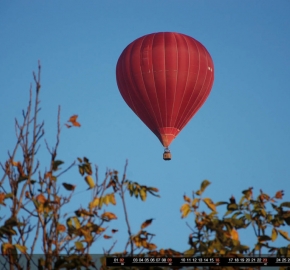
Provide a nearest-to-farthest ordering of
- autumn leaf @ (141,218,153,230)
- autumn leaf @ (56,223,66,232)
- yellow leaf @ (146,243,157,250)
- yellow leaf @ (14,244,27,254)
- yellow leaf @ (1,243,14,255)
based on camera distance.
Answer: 1. yellow leaf @ (14,244,27,254)
2. yellow leaf @ (1,243,14,255)
3. autumn leaf @ (56,223,66,232)
4. yellow leaf @ (146,243,157,250)
5. autumn leaf @ (141,218,153,230)

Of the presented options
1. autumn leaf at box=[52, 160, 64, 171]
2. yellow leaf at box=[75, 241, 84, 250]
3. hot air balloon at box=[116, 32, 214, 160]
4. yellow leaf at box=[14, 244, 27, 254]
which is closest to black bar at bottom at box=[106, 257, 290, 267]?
yellow leaf at box=[75, 241, 84, 250]

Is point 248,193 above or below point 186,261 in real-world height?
above

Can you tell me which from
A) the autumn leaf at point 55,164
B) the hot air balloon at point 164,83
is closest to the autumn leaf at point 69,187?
the autumn leaf at point 55,164

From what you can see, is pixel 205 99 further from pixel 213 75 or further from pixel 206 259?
pixel 206 259

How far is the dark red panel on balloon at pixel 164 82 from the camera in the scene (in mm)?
40281

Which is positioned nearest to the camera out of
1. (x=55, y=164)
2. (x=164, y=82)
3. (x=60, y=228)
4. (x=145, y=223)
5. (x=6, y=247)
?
(x=6, y=247)

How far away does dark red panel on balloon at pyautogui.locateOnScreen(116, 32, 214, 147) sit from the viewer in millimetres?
40281

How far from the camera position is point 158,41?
41344mm

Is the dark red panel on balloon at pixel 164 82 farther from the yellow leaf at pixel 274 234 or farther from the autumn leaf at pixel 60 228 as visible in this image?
the autumn leaf at pixel 60 228

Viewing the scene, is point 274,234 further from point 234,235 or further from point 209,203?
point 209,203

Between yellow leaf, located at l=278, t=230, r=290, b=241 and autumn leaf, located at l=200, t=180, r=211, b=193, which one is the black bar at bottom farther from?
autumn leaf, located at l=200, t=180, r=211, b=193

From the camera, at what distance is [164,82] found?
40156mm

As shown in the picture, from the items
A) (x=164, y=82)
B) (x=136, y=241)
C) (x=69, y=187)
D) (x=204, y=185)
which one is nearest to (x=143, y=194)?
(x=136, y=241)

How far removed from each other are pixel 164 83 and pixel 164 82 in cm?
6
